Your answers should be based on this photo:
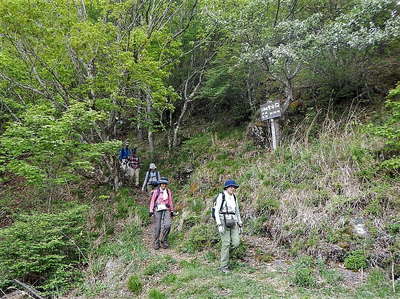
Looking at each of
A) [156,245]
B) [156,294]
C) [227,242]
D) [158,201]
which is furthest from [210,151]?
[156,294]

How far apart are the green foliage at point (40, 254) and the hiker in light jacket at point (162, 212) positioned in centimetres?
202

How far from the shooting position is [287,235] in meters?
7.06

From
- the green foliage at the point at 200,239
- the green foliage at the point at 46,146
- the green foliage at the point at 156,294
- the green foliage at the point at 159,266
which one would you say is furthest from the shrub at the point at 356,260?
the green foliage at the point at 46,146

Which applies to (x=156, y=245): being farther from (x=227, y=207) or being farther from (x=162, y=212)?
(x=227, y=207)

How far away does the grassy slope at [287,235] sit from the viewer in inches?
228

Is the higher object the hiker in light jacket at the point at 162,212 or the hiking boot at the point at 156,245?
the hiker in light jacket at the point at 162,212

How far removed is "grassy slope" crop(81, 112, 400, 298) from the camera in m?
5.78

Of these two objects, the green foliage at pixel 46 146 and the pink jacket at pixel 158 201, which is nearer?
the green foliage at pixel 46 146

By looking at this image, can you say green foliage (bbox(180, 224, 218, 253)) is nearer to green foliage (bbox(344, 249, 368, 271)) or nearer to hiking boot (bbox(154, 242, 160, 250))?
hiking boot (bbox(154, 242, 160, 250))

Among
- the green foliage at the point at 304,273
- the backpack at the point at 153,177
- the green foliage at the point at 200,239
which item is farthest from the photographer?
A: the backpack at the point at 153,177

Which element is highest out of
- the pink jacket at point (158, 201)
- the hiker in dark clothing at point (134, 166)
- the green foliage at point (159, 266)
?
the hiker in dark clothing at point (134, 166)

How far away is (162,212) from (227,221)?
8.67ft

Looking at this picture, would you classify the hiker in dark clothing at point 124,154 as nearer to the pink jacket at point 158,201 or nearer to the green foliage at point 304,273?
the pink jacket at point 158,201

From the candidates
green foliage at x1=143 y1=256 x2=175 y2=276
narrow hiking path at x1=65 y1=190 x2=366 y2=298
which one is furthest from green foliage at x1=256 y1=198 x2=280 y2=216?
green foliage at x1=143 y1=256 x2=175 y2=276
